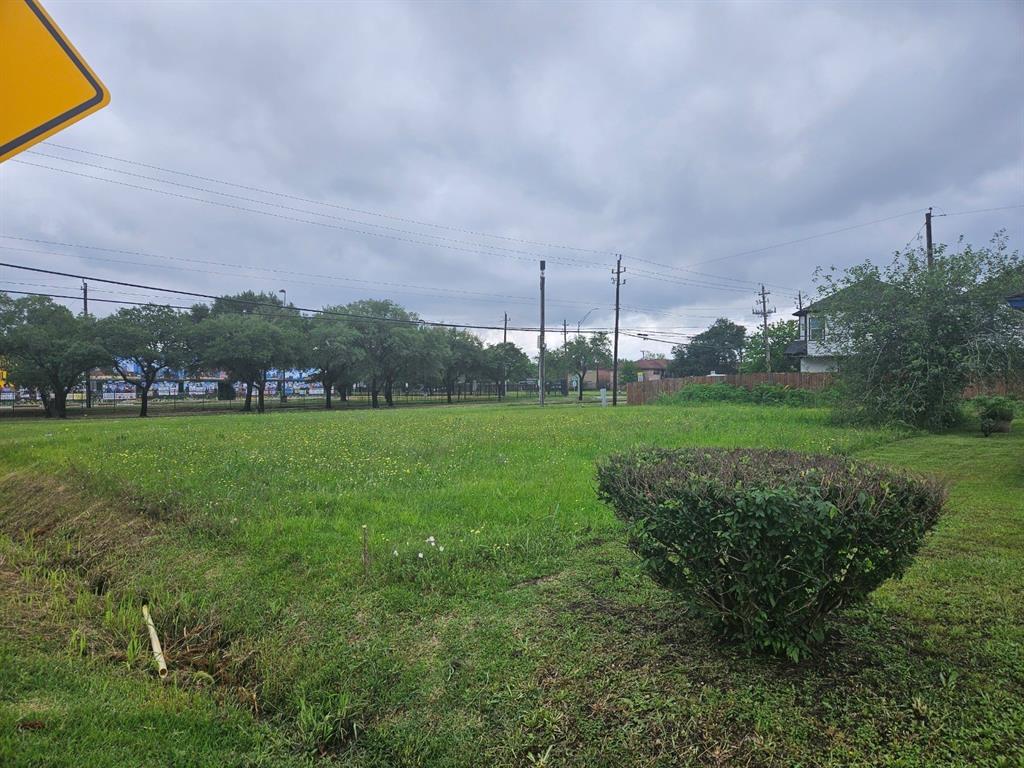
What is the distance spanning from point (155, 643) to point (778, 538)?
11.9 ft

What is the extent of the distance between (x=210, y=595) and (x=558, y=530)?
10.2 feet

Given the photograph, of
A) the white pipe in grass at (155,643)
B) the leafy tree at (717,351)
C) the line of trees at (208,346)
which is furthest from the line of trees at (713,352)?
the white pipe in grass at (155,643)

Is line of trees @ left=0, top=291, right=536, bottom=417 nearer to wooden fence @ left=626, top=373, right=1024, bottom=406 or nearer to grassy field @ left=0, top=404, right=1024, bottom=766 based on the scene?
wooden fence @ left=626, top=373, right=1024, bottom=406

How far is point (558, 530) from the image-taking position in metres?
5.44

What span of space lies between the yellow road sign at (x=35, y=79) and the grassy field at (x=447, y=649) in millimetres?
2400

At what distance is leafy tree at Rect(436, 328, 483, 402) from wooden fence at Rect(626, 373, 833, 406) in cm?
2475

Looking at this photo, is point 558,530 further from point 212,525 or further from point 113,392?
point 113,392

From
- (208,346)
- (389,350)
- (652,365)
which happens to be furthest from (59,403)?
(652,365)

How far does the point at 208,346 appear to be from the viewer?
39.3 meters

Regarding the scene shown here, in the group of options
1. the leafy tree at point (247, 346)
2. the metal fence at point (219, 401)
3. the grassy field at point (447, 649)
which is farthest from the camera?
the metal fence at point (219, 401)

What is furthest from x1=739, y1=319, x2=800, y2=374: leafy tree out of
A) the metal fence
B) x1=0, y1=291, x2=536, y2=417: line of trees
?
x1=0, y1=291, x2=536, y2=417: line of trees

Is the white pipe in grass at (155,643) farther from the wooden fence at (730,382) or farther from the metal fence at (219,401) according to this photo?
the metal fence at (219,401)

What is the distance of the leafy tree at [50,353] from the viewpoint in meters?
33.6

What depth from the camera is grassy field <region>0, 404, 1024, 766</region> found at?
2307 mm
